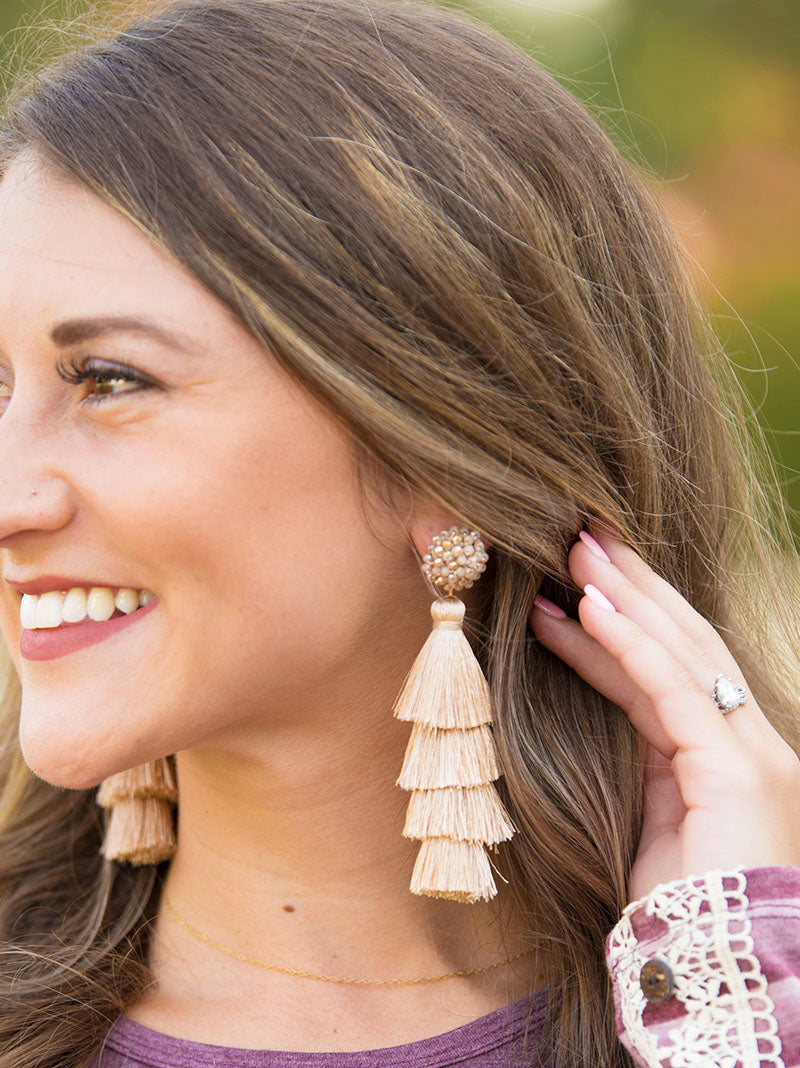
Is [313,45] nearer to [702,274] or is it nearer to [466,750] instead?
[702,274]

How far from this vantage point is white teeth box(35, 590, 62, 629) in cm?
198

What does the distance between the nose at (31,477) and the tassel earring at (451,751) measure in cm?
60

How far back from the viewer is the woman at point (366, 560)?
1869mm

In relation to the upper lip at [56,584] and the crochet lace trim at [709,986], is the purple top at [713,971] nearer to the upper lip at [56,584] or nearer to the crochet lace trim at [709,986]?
the crochet lace trim at [709,986]

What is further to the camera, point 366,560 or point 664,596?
point 664,596

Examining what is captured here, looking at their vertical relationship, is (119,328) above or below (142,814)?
above

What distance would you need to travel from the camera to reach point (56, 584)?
1.96m


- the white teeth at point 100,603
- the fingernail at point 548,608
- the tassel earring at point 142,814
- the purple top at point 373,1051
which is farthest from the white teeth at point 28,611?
the fingernail at point 548,608

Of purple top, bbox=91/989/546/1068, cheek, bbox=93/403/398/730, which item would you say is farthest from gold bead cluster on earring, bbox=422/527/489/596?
purple top, bbox=91/989/546/1068

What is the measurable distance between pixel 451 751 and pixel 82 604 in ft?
2.11

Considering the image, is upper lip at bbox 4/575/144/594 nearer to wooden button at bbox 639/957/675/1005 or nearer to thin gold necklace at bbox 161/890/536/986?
thin gold necklace at bbox 161/890/536/986

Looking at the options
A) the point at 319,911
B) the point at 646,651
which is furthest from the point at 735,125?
the point at 319,911

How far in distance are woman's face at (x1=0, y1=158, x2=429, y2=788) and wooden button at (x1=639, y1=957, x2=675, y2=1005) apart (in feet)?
2.28

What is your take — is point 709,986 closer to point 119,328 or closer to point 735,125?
point 119,328
